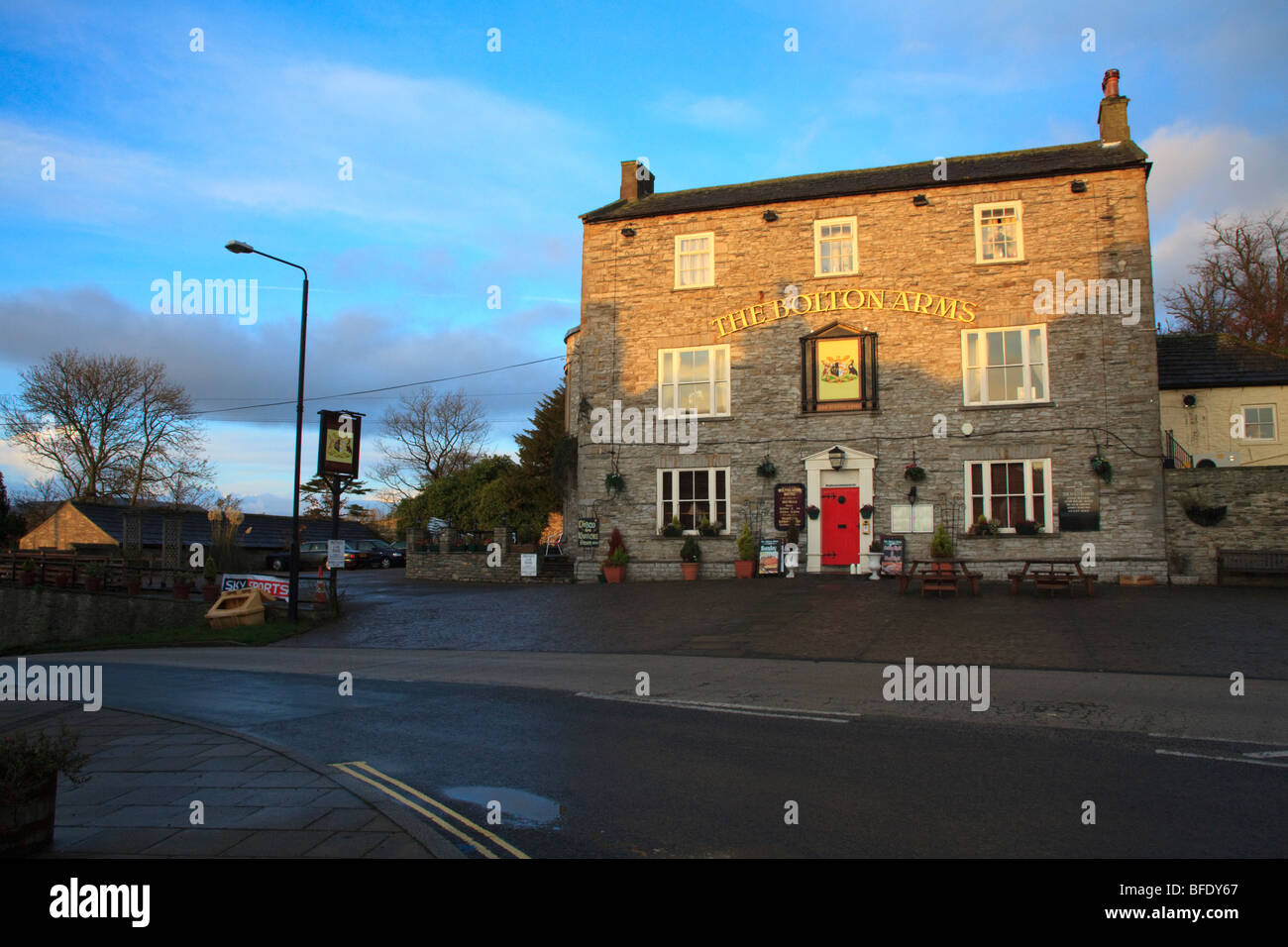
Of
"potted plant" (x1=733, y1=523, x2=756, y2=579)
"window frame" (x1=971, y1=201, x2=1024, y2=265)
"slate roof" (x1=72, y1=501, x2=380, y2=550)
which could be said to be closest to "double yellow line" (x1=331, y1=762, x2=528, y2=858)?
"potted plant" (x1=733, y1=523, x2=756, y2=579)

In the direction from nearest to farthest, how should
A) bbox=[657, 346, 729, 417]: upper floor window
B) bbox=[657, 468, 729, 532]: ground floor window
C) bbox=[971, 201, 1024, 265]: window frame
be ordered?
bbox=[971, 201, 1024, 265]: window frame < bbox=[657, 468, 729, 532]: ground floor window < bbox=[657, 346, 729, 417]: upper floor window

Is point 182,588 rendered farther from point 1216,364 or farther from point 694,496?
point 1216,364

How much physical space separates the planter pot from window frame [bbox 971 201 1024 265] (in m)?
22.9

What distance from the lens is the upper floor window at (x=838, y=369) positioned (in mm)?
23375

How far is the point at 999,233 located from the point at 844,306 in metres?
4.35

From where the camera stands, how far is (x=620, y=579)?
24641 millimetres

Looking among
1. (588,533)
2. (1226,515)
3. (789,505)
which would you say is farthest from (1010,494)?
(588,533)

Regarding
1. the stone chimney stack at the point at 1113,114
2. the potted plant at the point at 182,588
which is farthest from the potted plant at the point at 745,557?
the potted plant at the point at 182,588

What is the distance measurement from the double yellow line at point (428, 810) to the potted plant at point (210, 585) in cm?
2015

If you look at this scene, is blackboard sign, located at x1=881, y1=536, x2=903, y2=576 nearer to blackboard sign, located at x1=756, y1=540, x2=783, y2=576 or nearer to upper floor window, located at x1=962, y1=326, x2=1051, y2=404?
blackboard sign, located at x1=756, y1=540, x2=783, y2=576

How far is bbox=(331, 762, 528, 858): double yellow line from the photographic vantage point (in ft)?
16.5
